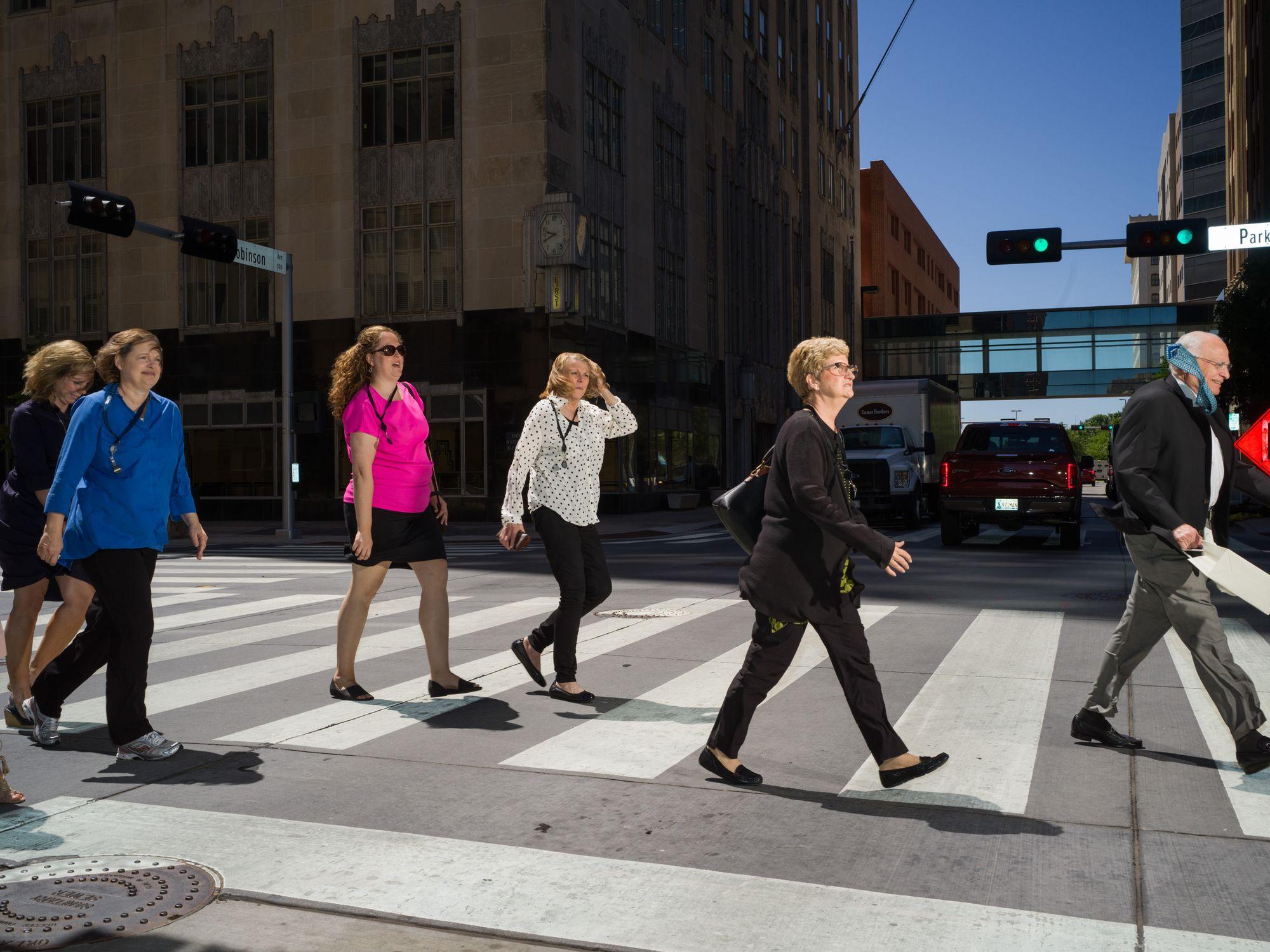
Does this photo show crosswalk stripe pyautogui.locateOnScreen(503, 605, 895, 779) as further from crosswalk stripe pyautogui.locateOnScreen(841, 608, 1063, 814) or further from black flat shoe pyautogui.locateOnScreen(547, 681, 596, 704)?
crosswalk stripe pyautogui.locateOnScreen(841, 608, 1063, 814)

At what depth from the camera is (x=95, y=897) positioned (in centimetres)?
369

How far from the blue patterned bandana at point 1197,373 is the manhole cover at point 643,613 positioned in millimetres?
5637

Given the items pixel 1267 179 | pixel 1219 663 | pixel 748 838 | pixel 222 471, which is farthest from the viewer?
pixel 1267 179

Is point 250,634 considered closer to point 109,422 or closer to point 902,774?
point 109,422

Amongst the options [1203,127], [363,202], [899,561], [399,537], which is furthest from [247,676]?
[1203,127]

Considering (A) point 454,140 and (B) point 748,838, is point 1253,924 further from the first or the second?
(A) point 454,140

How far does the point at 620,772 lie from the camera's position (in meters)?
5.13

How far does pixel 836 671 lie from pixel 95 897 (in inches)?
107

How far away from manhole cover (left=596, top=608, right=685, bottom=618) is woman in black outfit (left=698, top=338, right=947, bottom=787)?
5445 mm

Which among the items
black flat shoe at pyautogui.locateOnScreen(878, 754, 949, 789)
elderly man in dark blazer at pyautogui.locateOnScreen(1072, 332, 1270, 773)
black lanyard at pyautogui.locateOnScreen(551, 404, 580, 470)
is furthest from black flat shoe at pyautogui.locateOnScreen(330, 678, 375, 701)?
elderly man in dark blazer at pyautogui.locateOnScreen(1072, 332, 1270, 773)

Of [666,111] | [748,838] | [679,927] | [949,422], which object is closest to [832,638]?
[748,838]

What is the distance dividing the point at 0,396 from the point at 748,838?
37305 millimetres

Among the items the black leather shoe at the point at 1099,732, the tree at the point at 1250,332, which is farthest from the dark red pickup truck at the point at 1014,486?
the tree at the point at 1250,332

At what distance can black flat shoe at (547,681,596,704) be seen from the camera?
661cm
